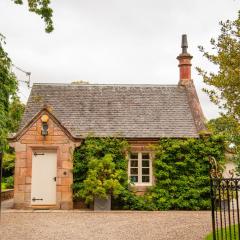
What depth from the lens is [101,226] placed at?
39.9 ft

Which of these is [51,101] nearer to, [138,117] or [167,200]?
[138,117]

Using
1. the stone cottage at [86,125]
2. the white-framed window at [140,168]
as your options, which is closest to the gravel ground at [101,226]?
the stone cottage at [86,125]

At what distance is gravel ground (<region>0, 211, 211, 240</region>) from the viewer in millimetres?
10430

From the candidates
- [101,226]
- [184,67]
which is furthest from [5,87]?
[184,67]

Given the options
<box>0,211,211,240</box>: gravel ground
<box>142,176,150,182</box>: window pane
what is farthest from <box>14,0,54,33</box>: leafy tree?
<box>142,176,150,182</box>: window pane

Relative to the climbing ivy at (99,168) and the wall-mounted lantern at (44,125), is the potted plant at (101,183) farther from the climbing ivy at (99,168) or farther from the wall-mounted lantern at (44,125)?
the wall-mounted lantern at (44,125)

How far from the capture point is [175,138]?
59.6ft

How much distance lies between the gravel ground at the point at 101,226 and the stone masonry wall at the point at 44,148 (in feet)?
4.82

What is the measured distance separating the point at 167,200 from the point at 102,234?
7.36 m

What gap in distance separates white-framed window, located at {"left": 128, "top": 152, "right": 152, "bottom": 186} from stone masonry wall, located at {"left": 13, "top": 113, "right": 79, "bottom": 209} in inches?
113

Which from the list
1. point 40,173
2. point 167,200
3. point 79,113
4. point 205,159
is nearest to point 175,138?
point 205,159

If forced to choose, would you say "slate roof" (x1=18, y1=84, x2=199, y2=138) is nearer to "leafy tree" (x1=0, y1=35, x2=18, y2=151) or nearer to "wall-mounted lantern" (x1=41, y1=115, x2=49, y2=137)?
"wall-mounted lantern" (x1=41, y1=115, x2=49, y2=137)

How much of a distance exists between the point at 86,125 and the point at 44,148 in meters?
2.40

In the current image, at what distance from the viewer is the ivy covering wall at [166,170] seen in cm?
1742
